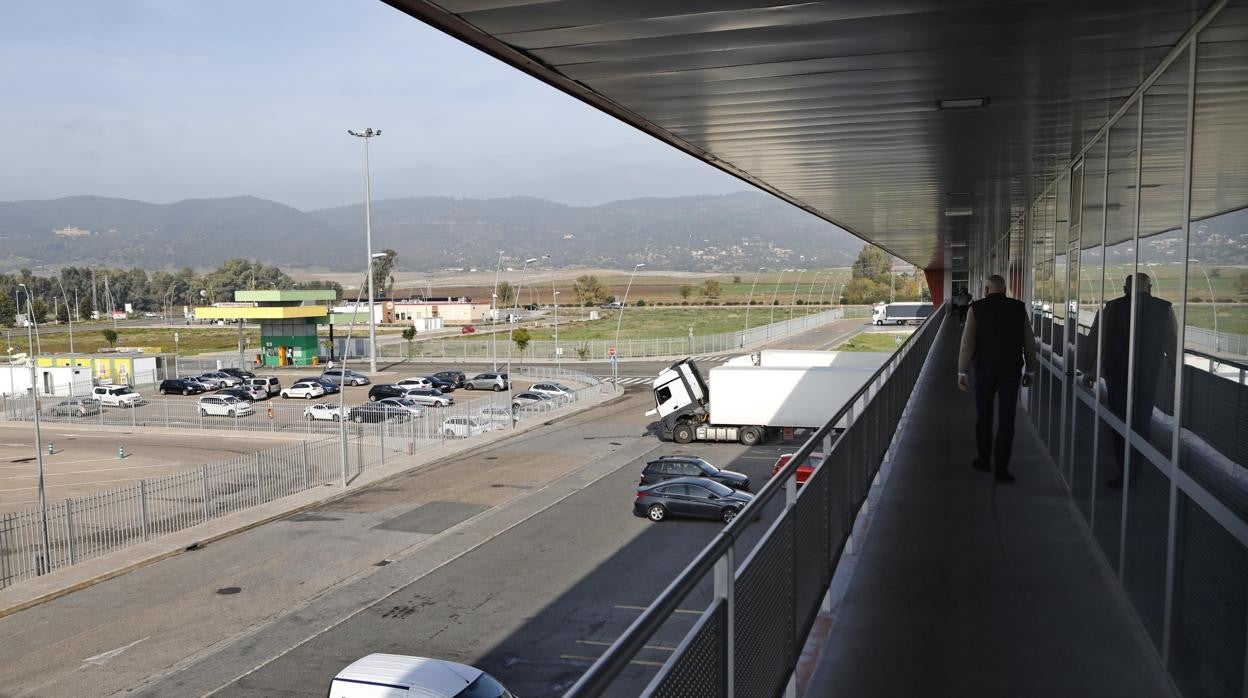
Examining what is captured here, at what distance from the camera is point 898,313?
319 feet

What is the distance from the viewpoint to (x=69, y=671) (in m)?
12.9

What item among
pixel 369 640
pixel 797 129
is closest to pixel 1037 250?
pixel 797 129

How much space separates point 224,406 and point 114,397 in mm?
8896

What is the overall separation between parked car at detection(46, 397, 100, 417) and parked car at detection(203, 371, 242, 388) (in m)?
8.54

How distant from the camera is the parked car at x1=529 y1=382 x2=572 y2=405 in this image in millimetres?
42906

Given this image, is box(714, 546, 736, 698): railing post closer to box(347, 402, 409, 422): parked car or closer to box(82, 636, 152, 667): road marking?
box(82, 636, 152, 667): road marking

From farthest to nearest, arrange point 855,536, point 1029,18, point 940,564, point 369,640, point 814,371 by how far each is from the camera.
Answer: point 814,371 → point 369,640 → point 855,536 → point 940,564 → point 1029,18

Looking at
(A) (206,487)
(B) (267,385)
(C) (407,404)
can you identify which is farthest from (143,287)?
(A) (206,487)

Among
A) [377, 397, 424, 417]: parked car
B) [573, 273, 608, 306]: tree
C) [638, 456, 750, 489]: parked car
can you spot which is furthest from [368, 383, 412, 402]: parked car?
[573, 273, 608, 306]: tree

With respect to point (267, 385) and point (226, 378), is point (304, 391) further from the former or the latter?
point (226, 378)

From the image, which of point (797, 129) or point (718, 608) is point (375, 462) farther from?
point (718, 608)

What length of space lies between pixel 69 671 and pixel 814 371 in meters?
22.2

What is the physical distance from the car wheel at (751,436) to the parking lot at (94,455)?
1794 centimetres

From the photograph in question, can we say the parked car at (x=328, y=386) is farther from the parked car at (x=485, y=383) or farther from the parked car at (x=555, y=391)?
the parked car at (x=555, y=391)
